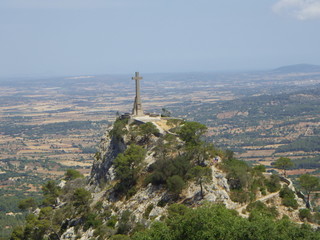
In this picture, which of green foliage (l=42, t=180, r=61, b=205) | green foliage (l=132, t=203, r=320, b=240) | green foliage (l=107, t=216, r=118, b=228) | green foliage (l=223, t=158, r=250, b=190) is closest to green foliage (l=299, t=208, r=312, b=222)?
green foliage (l=223, t=158, r=250, b=190)

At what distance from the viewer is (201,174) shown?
39.3 metres

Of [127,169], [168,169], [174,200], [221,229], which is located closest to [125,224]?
[174,200]

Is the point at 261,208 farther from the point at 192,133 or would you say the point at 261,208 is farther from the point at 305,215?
the point at 192,133

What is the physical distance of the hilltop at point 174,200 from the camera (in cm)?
3091

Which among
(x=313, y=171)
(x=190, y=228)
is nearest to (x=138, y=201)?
(x=190, y=228)

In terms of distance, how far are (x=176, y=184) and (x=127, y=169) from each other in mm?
8388

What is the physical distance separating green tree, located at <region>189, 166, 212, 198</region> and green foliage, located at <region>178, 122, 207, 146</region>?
753cm

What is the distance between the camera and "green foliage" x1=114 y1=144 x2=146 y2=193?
155 ft

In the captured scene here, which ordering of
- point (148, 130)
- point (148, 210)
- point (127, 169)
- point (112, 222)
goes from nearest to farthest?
1. point (148, 210)
2. point (112, 222)
3. point (127, 169)
4. point (148, 130)

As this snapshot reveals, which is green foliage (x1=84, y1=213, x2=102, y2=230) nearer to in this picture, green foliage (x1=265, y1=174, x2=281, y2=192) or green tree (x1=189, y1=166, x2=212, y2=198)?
green tree (x1=189, y1=166, x2=212, y2=198)

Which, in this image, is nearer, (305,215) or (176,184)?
(305,215)

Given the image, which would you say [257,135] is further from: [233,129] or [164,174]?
[164,174]

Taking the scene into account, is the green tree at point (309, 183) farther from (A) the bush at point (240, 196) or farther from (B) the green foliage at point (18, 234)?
(B) the green foliage at point (18, 234)

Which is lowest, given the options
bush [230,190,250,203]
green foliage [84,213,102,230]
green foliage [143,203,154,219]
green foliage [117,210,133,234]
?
green foliage [84,213,102,230]
